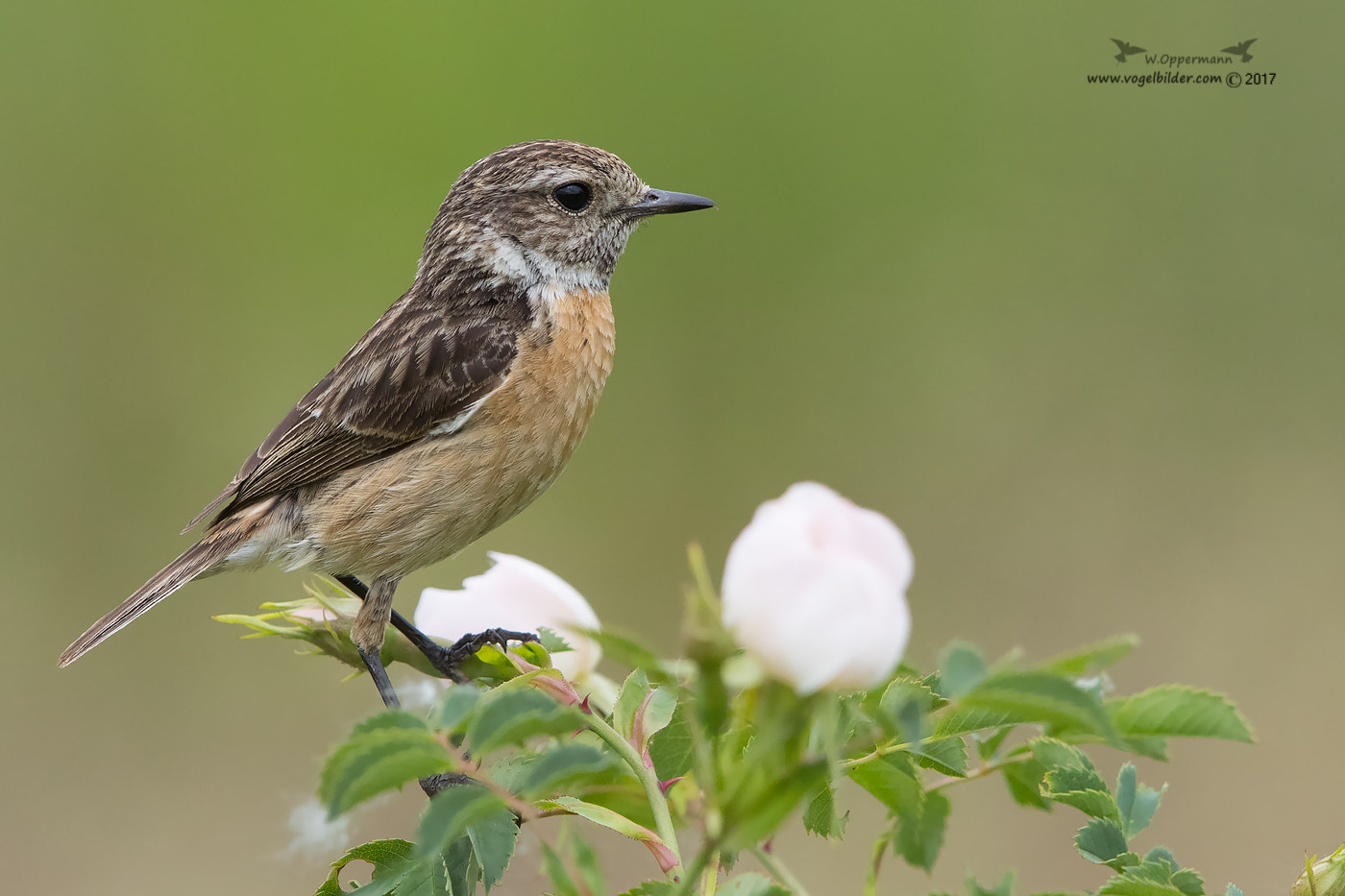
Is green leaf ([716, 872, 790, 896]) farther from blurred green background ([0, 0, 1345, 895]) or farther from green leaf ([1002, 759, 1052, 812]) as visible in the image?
blurred green background ([0, 0, 1345, 895])

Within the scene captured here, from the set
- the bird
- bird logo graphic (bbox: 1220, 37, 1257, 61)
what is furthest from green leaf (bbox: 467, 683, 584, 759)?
Result: bird logo graphic (bbox: 1220, 37, 1257, 61)

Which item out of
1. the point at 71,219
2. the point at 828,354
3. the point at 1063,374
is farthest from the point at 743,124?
the point at 71,219

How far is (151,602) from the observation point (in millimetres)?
3146

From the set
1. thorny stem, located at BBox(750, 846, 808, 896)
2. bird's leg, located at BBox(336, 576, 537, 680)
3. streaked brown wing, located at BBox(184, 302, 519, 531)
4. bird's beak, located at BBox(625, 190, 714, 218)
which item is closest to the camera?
thorny stem, located at BBox(750, 846, 808, 896)

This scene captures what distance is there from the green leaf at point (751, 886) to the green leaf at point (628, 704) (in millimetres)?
230

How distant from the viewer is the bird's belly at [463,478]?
311 cm

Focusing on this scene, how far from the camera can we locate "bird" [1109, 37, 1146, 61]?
21.7 feet

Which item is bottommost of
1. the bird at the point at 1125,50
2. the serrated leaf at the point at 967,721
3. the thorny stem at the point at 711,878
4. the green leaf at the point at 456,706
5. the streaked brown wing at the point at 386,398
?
the thorny stem at the point at 711,878

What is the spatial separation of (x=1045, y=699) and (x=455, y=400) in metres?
2.51

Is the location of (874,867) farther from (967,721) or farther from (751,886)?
(751,886)

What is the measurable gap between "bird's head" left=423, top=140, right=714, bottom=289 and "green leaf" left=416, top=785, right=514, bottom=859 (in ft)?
8.98

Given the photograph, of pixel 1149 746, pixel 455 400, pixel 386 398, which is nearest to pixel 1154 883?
pixel 1149 746

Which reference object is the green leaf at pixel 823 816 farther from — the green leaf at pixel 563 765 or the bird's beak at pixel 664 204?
the bird's beak at pixel 664 204

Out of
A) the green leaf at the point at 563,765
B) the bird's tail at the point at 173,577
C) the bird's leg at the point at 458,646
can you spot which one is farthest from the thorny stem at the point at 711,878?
the bird's tail at the point at 173,577
